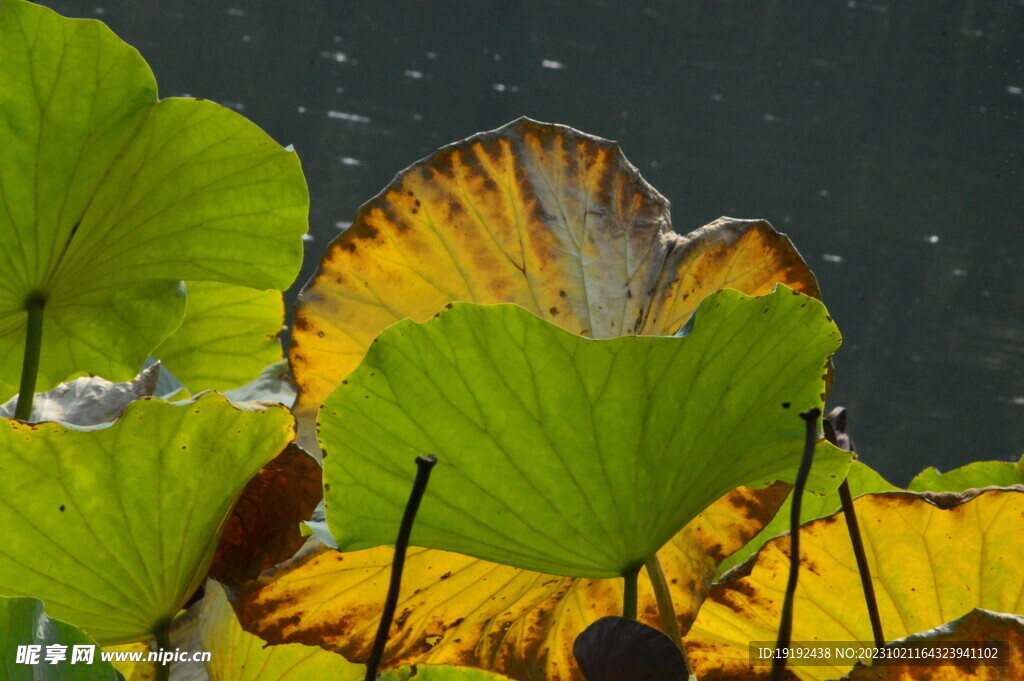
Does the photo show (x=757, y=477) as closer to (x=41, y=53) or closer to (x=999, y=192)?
(x=41, y=53)

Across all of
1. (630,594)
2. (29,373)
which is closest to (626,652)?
(630,594)

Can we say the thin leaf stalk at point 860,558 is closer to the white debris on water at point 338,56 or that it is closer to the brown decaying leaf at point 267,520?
the brown decaying leaf at point 267,520

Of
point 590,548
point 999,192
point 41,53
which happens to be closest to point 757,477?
point 590,548

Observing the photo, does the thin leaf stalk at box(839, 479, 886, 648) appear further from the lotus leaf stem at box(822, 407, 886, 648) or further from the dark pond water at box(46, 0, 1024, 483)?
the dark pond water at box(46, 0, 1024, 483)

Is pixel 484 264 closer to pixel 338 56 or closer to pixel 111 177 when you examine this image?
pixel 111 177

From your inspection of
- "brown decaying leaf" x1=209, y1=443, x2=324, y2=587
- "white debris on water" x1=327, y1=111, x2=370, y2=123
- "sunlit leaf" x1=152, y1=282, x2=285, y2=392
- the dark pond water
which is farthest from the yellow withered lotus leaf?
"white debris on water" x1=327, y1=111, x2=370, y2=123

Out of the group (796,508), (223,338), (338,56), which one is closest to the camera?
(796,508)
